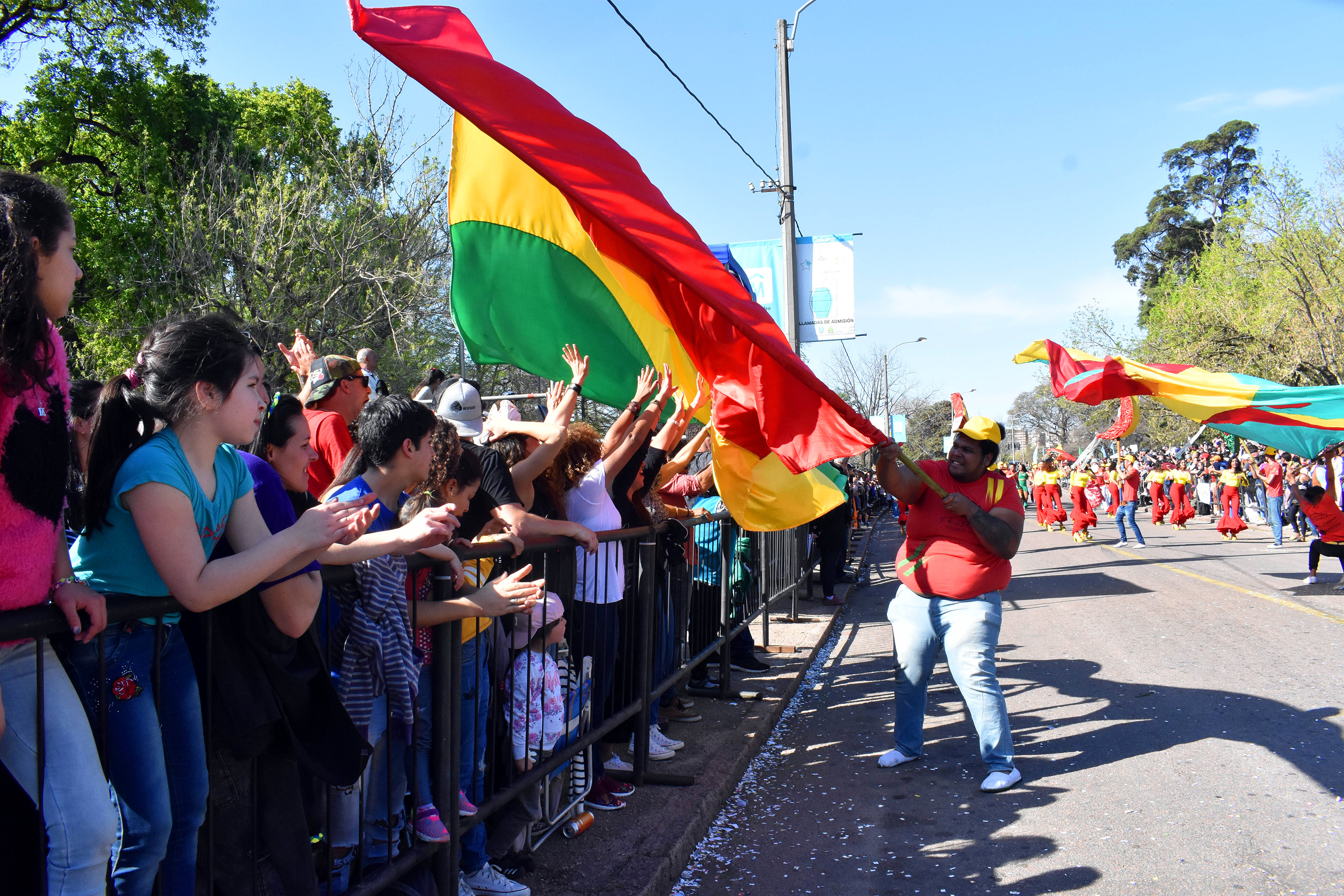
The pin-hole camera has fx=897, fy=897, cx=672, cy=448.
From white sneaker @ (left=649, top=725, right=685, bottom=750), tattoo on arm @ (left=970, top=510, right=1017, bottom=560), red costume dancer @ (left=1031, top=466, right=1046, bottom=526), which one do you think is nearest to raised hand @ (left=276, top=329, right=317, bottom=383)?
white sneaker @ (left=649, top=725, right=685, bottom=750)

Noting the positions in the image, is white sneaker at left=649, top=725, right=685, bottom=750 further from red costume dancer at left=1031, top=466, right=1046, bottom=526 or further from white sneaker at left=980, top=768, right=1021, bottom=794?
red costume dancer at left=1031, top=466, right=1046, bottom=526

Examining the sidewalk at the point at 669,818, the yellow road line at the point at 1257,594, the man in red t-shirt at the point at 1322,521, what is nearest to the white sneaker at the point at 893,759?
the sidewalk at the point at 669,818

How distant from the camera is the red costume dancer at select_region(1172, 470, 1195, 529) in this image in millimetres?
26422

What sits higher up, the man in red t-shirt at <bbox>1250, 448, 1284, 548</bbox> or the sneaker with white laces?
the man in red t-shirt at <bbox>1250, 448, 1284, 548</bbox>

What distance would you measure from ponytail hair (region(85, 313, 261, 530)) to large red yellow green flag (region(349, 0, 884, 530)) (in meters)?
1.62

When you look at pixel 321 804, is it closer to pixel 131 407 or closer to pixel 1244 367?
pixel 131 407

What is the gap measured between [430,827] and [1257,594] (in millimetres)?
12389

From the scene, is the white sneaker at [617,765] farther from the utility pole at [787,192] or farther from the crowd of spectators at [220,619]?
the utility pole at [787,192]

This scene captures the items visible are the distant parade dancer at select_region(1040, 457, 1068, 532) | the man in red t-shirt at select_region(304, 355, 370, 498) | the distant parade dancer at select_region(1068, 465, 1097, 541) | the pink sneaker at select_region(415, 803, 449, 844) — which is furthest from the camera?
the distant parade dancer at select_region(1040, 457, 1068, 532)

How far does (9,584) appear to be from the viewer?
6.15 feet

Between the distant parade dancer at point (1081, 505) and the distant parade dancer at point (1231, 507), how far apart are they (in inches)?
119

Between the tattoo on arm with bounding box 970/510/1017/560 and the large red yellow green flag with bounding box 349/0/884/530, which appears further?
the tattoo on arm with bounding box 970/510/1017/560

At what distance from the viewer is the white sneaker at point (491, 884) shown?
3.40 meters

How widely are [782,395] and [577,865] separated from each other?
7.92 ft
